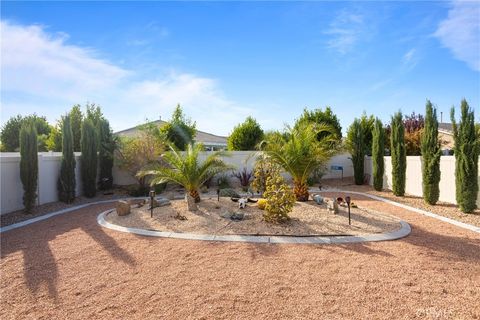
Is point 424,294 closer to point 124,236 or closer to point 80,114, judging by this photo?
point 124,236

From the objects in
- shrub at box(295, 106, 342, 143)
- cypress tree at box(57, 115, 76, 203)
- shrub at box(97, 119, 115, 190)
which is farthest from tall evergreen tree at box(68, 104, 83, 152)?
shrub at box(295, 106, 342, 143)

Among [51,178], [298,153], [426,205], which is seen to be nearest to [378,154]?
[426,205]

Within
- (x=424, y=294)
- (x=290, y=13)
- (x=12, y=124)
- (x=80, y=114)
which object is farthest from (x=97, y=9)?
(x=12, y=124)

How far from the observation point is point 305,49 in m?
9.55

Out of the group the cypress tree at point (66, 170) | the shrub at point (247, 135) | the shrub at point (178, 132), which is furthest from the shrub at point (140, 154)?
the shrub at point (247, 135)

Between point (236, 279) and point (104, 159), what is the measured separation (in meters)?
11.8

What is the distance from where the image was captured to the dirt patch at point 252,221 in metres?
6.32

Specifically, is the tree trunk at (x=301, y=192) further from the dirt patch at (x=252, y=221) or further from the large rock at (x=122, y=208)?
the large rock at (x=122, y=208)

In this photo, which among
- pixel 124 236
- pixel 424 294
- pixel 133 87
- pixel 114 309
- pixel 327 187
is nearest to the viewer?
pixel 114 309

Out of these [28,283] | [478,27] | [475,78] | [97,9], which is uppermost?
[97,9]

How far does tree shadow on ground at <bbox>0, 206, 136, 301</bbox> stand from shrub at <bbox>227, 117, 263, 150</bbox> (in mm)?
12041

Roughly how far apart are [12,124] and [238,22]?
27182mm

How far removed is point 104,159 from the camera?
44.6ft

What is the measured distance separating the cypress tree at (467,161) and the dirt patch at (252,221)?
9.52ft
